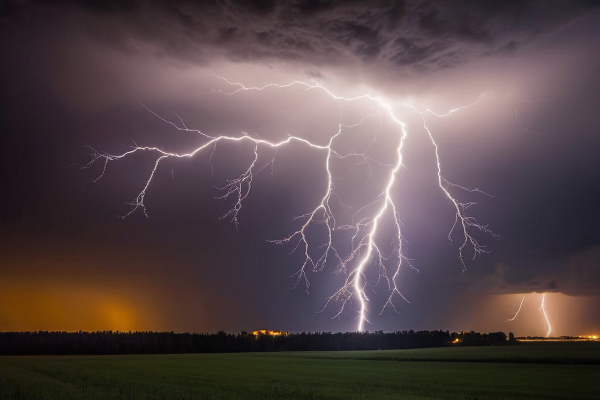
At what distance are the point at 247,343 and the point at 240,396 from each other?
76.9 metres

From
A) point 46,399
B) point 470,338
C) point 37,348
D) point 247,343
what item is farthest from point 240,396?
point 470,338

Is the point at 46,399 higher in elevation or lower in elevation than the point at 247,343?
lower

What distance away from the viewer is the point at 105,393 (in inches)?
675

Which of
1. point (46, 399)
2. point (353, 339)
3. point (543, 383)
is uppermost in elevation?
point (353, 339)

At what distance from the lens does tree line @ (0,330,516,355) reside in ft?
247

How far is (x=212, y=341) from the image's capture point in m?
87.9

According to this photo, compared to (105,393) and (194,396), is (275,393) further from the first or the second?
(105,393)

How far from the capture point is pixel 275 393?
686 inches

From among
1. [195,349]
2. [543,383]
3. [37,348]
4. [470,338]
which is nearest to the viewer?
[543,383]

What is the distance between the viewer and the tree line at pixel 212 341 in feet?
247

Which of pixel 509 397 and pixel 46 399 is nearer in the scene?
pixel 46 399

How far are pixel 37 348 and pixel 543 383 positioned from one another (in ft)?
234

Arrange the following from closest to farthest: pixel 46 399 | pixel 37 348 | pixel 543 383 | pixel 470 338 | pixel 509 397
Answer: pixel 46 399, pixel 509 397, pixel 543 383, pixel 37 348, pixel 470 338

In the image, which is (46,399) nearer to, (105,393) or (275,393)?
(105,393)
